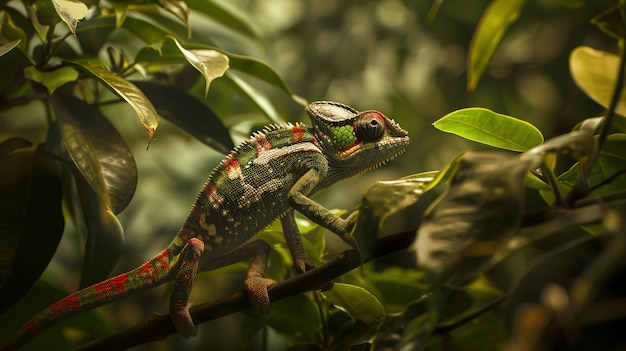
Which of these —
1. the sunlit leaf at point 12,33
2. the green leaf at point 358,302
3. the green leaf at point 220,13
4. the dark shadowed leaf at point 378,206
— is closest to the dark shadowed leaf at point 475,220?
the dark shadowed leaf at point 378,206

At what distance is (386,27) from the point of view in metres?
3.15

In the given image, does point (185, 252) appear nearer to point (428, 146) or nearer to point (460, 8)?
point (428, 146)

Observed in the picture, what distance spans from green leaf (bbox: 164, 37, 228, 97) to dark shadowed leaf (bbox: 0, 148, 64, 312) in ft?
1.20

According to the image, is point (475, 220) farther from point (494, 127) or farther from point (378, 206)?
point (494, 127)

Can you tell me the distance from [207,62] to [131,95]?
0.16 meters

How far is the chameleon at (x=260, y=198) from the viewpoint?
1.08 m

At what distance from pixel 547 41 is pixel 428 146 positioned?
798mm

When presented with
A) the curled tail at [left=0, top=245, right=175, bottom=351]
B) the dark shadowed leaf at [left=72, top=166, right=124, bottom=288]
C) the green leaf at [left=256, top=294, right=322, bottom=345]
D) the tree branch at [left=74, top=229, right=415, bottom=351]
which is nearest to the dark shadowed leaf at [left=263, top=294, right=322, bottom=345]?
the green leaf at [left=256, top=294, right=322, bottom=345]

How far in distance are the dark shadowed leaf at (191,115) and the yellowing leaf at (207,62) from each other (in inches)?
7.4

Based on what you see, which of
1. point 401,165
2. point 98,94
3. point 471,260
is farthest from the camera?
point 401,165

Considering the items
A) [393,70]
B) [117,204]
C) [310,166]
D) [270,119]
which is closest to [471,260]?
[310,166]

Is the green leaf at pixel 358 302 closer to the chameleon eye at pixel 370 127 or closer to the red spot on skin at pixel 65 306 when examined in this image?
the chameleon eye at pixel 370 127

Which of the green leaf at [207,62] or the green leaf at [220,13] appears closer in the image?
the green leaf at [207,62]

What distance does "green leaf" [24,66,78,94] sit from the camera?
118cm
